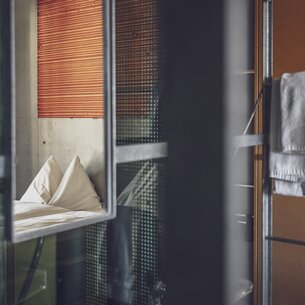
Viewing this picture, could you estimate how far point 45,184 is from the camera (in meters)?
4.12

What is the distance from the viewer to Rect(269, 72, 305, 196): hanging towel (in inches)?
64.9

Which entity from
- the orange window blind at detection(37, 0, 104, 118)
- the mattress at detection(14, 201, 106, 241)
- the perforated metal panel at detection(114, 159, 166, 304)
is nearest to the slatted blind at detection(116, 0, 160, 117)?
the perforated metal panel at detection(114, 159, 166, 304)

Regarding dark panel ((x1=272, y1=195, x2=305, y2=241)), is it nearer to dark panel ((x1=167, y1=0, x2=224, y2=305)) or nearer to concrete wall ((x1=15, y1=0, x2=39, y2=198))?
dark panel ((x1=167, y1=0, x2=224, y2=305))

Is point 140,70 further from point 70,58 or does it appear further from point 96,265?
point 70,58

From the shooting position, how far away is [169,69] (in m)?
0.83

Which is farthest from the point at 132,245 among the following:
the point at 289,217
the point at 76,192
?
the point at 76,192

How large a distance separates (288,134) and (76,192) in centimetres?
259

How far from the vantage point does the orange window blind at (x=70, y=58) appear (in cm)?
436

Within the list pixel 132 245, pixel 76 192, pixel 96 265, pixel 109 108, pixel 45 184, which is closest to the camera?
pixel 109 108

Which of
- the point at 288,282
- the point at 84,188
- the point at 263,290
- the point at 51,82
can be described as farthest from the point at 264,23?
the point at 51,82

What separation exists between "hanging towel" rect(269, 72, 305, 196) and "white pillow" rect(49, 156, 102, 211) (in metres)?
2.00

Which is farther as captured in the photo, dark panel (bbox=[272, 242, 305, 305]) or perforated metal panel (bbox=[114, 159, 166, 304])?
dark panel (bbox=[272, 242, 305, 305])

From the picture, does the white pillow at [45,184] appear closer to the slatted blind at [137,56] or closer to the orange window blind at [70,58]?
the orange window blind at [70,58]

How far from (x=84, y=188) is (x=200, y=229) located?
10.3ft
